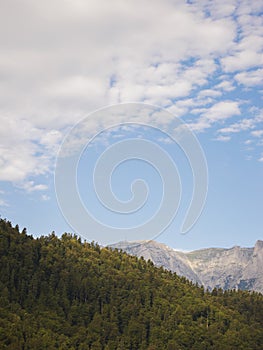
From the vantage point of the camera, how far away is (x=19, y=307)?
191 m

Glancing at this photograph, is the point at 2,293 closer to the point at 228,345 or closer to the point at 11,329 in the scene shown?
the point at 11,329

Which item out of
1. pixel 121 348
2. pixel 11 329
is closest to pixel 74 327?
pixel 121 348

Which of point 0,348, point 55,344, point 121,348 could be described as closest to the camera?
point 0,348

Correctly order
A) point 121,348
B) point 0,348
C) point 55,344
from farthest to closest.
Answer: point 121,348
point 55,344
point 0,348

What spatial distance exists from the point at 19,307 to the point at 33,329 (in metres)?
20.8

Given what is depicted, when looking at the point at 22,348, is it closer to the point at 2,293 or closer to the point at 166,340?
the point at 2,293

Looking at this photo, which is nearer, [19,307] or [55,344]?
[55,344]

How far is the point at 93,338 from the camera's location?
189 m

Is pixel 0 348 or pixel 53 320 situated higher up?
pixel 53 320

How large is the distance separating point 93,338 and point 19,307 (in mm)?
28833

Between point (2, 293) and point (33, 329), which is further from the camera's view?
point (2, 293)

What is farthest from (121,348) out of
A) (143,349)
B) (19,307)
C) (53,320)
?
(19,307)

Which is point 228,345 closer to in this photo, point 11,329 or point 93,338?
point 93,338

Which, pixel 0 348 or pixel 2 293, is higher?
pixel 2 293
